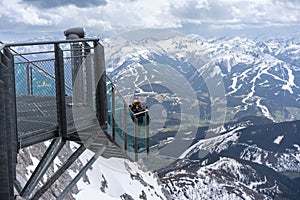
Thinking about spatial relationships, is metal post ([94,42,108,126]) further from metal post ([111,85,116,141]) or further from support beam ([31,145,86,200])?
support beam ([31,145,86,200])

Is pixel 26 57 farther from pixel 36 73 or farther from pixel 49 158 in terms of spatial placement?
pixel 49 158

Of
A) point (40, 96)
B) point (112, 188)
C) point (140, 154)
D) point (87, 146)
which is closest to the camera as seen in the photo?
point (87, 146)

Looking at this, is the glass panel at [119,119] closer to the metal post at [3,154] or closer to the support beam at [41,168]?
the support beam at [41,168]

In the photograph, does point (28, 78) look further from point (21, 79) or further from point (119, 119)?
point (119, 119)

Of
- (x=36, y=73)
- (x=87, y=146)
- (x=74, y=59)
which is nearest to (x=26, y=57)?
(x=36, y=73)

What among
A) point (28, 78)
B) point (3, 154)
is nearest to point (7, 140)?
point (3, 154)

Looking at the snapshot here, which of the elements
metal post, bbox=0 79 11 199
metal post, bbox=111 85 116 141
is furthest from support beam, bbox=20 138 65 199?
metal post, bbox=0 79 11 199
